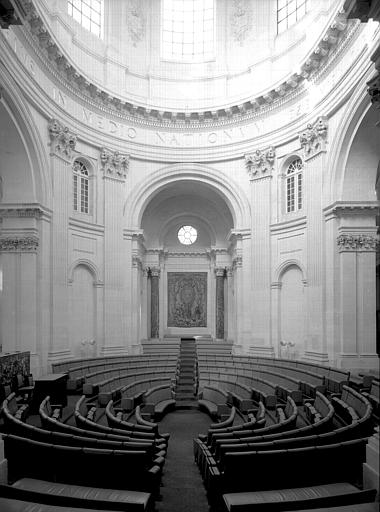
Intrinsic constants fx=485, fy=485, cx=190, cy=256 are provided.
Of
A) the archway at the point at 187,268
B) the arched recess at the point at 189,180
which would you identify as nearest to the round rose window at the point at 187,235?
the archway at the point at 187,268

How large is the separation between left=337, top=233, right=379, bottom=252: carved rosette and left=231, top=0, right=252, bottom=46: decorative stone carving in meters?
13.9

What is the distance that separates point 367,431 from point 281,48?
21257 mm

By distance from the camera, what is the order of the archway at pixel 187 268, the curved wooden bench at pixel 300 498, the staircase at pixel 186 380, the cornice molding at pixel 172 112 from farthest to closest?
the archway at pixel 187 268 < the cornice molding at pixel 172 112 < the staircase at pixel 186 380 < the curved wooden bench at pixel 300 498

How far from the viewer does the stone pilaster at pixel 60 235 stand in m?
20.8

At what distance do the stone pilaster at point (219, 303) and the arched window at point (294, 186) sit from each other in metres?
8.13

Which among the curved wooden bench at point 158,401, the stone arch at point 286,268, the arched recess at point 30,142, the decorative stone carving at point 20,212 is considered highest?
the arched recess at point 30,142

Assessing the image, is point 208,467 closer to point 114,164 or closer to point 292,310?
point 292,310

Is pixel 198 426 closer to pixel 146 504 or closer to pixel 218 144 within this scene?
pixel 146 504

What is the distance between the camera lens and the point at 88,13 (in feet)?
82.1

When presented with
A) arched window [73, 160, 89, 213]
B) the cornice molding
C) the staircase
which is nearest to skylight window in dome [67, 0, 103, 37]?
the cornice molding

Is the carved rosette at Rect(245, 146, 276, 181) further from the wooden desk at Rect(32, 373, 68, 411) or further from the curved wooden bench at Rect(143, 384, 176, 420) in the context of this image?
the wooden desk at Rect(32, 373, 68, 411)

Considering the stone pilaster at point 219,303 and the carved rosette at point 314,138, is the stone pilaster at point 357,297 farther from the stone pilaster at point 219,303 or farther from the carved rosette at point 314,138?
the stone pilaster at point 219,303

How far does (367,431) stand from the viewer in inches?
347

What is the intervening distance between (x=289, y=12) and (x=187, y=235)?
14.8 meters
